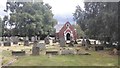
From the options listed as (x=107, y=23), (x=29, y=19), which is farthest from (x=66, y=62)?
(x=29, y=19)

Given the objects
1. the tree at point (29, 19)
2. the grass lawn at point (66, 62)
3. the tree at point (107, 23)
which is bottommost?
the grass lawn at point (66, 62)

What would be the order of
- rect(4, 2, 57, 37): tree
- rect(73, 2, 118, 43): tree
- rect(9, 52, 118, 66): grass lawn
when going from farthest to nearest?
rect(4, 2, 57, 37): tree < rect(73, 2, 118, 43): tree < rect(9, 52, 118, 66): grass lawn

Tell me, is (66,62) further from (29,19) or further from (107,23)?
(29,19)

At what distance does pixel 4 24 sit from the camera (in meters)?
55.0

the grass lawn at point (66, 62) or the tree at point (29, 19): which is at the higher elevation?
the tree at point (29, 19)

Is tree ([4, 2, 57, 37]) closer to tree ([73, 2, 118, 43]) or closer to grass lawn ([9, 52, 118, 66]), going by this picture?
tree ([73, 2, 118, 43])

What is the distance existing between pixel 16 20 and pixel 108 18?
99.1 feet

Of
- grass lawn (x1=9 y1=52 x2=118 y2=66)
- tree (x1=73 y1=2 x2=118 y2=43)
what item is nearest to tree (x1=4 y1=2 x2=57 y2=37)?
tree (x1=73 y1=2 x2=118 y2=43)

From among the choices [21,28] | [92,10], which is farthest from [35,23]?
[92,10]

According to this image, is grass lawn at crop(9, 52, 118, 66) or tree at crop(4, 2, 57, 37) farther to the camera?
tree at crop(4, 2, 57, 37)

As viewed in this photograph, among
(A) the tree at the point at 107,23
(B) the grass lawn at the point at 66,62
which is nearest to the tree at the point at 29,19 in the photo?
(A) the tree at the point at 107,23

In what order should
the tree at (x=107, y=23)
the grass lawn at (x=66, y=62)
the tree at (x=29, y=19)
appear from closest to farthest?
the grass lawn at (x=66, y=62) → the tree at (x=107, y=23) → the tree at (x=29, y=19)

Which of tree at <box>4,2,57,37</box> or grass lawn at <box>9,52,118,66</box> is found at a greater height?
tree at <box>4,2,57,37</box>

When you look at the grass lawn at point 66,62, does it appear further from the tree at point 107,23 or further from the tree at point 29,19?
the tree at point 29,19
